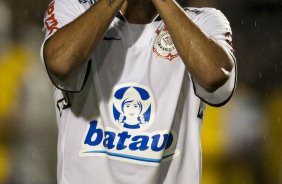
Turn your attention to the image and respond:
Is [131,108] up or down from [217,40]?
down

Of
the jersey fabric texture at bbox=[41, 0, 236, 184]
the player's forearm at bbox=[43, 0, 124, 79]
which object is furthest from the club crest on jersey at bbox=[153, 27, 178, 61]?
the player's forearm at bbox=[43, 0, 124, 79]

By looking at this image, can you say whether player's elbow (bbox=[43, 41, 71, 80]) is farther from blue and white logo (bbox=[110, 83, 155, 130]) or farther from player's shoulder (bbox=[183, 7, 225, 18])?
player's shoulder (bbox=[183, 7, 225, 18])

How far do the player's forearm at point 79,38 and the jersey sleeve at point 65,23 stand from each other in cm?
4

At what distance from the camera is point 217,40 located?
4.98ft

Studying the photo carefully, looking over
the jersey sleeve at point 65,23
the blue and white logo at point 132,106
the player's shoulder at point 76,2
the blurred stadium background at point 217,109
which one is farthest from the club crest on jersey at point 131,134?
the blurred stadium background at point 217,109

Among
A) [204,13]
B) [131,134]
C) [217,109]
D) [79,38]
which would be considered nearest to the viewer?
[79,38]

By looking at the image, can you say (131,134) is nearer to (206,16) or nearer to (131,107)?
(131,107)

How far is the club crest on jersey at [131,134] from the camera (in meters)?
1.54

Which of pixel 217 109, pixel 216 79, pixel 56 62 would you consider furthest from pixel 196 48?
pixel 217 109

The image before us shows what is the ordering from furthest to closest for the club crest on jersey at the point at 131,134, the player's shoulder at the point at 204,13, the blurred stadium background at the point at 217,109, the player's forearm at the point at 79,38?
the blurred stadium background at the point at 217,109 → the player's shoulder at the point at 204,13 → the club crest on jersey at the point at 131,134 → the player's forearm at the point at 79,38

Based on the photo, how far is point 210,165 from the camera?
327cm

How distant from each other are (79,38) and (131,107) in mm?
256

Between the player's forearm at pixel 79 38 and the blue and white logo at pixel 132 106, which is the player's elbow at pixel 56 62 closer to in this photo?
the player's forearm at pixel 79 38

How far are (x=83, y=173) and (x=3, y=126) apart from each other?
175cm
